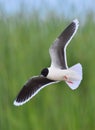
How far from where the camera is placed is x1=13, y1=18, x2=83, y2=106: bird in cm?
146

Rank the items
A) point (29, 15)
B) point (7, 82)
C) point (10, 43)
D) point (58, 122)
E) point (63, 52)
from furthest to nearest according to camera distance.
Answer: point (29, 15), point (10, 43), point (7, 82), point (58, 122), point (63, 52)

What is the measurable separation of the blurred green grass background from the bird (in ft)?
1.35

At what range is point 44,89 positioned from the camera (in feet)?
6.54

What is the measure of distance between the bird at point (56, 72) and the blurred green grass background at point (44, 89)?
41 cm

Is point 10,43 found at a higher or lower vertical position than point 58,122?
higher

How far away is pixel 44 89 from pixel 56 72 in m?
0.54

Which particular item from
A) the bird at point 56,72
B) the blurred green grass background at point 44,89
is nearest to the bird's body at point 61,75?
the bird at point 56,72

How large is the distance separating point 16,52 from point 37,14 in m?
0.32

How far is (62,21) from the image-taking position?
236 centimetres

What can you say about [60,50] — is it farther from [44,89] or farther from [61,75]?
[44,89]

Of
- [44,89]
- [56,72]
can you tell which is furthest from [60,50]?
[44,89]

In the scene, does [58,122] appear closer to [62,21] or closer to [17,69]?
[17,69]

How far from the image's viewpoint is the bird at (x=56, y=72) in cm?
146

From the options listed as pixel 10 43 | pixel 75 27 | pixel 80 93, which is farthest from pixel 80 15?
pixel 75 27
